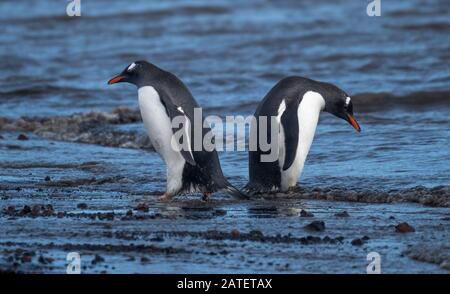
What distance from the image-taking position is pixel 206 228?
274 inches

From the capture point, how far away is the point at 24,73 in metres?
18.3

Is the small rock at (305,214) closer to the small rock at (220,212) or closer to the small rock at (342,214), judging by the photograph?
the small rock at (342,214)

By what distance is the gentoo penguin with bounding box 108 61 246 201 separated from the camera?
8.40m

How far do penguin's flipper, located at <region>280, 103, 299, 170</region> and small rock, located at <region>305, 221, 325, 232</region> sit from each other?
77.3 inches

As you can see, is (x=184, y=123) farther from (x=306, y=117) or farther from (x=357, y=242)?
(x=357, y=242)

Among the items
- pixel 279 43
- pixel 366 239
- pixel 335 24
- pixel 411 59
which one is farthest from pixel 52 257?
pixel 335 24

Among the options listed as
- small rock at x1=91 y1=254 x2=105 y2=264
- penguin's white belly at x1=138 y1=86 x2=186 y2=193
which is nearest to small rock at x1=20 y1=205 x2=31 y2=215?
penguin's white belly at x1=138 y1=86 x2=186 y2=193

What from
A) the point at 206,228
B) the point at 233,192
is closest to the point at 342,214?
the point at 206,228

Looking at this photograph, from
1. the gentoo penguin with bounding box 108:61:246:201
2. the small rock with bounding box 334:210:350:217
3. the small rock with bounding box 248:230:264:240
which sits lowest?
the small rock with bounding box 248:230:264:240

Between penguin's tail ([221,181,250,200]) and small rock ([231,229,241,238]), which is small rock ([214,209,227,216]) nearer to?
penguin's tail ([221,181,250,200])

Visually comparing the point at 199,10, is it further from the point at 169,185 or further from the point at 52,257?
the point at 52,257
